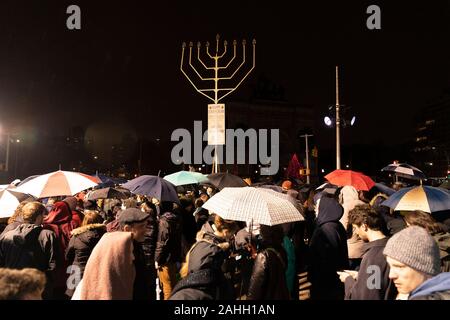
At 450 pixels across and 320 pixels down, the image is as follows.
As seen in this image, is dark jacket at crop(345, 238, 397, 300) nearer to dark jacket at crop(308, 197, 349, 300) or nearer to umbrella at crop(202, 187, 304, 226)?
umbrella at crop(202, 187, 304, 226)

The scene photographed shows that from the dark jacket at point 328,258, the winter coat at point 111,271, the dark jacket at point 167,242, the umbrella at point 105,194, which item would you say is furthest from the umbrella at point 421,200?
the umbrella at point 105,194

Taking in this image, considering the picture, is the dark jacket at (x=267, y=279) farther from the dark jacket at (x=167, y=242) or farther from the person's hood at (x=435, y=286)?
the dark jacket at (x=167, y=242)

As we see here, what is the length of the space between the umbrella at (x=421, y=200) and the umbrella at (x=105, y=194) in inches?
239

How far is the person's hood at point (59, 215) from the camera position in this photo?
220 inches

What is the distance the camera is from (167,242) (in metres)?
6.02

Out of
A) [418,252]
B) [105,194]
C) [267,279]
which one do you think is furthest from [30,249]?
[105,194]

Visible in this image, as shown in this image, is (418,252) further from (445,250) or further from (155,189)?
(155,189)

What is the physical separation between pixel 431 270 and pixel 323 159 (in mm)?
92219

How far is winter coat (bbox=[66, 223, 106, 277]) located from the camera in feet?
15.4

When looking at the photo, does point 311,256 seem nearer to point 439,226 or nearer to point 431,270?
point 439,226

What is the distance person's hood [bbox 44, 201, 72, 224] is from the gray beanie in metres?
4.60

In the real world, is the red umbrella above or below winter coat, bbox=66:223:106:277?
above

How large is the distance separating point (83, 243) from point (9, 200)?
6.77ft

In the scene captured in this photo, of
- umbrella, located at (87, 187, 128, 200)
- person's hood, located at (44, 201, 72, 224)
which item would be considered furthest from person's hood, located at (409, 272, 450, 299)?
umbrella, located at (87, 187, 128, 200)
